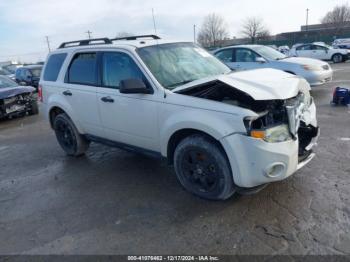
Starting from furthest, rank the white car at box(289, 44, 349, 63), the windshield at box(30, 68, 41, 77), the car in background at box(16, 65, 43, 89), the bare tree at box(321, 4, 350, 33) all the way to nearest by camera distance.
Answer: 1. the bare tree at box(321, 4, 350, 33)
2. the white car at box(289, 44, 349, 63)
3. the windshield at box(30, 68, 41, 77)
4. the car in background at box(16, 65, 43, 89)

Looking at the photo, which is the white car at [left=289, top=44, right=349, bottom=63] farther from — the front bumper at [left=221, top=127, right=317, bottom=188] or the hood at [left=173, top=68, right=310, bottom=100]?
the front bumper at [left=221, top=127, right=317, bottom=188]

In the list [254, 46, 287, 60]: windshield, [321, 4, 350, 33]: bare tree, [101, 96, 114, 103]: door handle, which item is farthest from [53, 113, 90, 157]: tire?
[321, 4, 350, 33]: bare tree

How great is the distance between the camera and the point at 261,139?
2.99 m

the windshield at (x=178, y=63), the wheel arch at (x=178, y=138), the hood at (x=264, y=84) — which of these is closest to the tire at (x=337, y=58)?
the windshield at (x=178, y=63)

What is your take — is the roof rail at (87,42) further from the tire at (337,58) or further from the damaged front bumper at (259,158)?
the tire at (337,58)

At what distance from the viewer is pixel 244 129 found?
9.86ft

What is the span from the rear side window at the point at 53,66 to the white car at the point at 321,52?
1976cm

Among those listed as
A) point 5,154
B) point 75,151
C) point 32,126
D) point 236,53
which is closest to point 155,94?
point 75,151

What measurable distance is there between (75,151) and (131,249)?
122 inches

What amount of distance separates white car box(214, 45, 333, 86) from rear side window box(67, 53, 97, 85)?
5.75 metres

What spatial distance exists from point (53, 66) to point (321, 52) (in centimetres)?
2099

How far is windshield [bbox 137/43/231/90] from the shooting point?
3902 millimetres

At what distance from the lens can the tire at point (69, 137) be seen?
540 centimetres

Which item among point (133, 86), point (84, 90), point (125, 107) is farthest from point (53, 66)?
point (133, 86)
